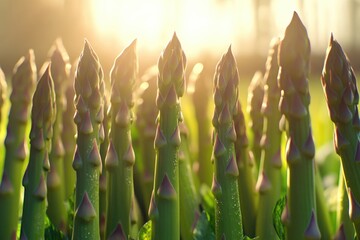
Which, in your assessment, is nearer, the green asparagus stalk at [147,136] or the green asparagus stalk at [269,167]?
the green asparagus stalk at [269,167]

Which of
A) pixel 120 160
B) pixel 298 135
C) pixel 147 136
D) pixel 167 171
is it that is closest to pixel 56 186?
pixel 147 136

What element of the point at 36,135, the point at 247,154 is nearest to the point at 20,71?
the point at 36,135

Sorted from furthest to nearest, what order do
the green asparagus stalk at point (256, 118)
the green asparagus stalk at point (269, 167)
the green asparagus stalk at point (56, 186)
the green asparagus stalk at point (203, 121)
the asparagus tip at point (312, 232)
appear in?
the green asparagus stalk at point (203, 121) → the green asparagus stalk at point (256, 118) → the green asparagus stalk at point (56, 186) → the green asparagus stalk at point (269, 167) → the asparagus tip at point (312, 232)

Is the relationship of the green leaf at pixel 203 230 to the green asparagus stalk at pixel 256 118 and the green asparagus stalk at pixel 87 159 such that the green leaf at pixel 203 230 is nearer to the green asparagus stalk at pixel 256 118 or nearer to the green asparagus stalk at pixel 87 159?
the green asparagus stalk at pixel 87 159

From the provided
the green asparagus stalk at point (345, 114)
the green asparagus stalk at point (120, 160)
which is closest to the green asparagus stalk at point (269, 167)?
the green asparagus stalk at point (345, 114)

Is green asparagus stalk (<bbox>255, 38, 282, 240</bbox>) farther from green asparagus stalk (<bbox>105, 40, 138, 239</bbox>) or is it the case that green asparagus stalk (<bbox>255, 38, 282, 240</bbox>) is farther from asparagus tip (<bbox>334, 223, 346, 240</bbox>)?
green asparagus stalk (<bbox>105, 40, 138, 239</bbox>)

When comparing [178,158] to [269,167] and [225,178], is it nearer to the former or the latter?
[225,178]
